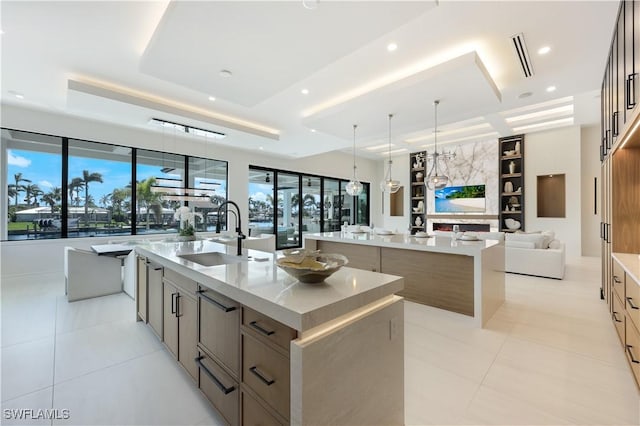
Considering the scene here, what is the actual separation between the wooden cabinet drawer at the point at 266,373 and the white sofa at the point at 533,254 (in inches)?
169

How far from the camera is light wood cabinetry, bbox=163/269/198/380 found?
191cm

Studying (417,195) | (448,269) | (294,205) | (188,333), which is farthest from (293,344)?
(417,195)

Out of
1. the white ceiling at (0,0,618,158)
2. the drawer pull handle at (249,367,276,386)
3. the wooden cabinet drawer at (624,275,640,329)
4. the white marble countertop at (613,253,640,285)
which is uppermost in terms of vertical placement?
the white ceiling at (0,0,618,158)

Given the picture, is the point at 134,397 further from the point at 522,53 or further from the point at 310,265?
the point at 522,53

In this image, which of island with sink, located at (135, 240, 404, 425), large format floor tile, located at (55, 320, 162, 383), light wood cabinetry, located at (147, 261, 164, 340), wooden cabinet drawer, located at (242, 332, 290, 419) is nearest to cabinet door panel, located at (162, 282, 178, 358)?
A: light wood cabinetry, located at (147, 261, 164, 340)

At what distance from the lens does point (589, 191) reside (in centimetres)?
733

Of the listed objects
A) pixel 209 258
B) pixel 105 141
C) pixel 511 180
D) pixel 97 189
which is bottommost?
pixel 209 258

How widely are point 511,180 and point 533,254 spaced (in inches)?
155

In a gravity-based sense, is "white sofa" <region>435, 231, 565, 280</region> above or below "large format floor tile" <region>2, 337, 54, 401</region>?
above

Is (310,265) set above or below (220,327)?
above

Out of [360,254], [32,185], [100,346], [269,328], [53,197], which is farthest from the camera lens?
[53,197]

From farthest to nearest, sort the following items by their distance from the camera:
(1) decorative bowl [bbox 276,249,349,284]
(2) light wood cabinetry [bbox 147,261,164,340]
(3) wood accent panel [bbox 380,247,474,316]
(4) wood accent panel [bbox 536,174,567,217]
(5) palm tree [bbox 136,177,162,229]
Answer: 1. (4) wood accent panel [bbox 536,174,567,217]
2. (5) palm tree [bbox 136,177,162,229]
3. (3) wood accent panel [bbox 380,247,474,316]
4. (2) light wood cabinetry [bbox 147,261,164,340]
5. (1) decorative bowl [bbox 276,249,349,284]

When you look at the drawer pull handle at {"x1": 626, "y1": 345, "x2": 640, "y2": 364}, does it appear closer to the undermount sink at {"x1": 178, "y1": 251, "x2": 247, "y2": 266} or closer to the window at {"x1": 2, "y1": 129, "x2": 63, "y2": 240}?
the undermount sink at {"x1": 178, "y1": 251, "x2": 247, "y2": 266}

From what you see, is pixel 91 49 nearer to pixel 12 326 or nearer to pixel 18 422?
pixel 12 326
